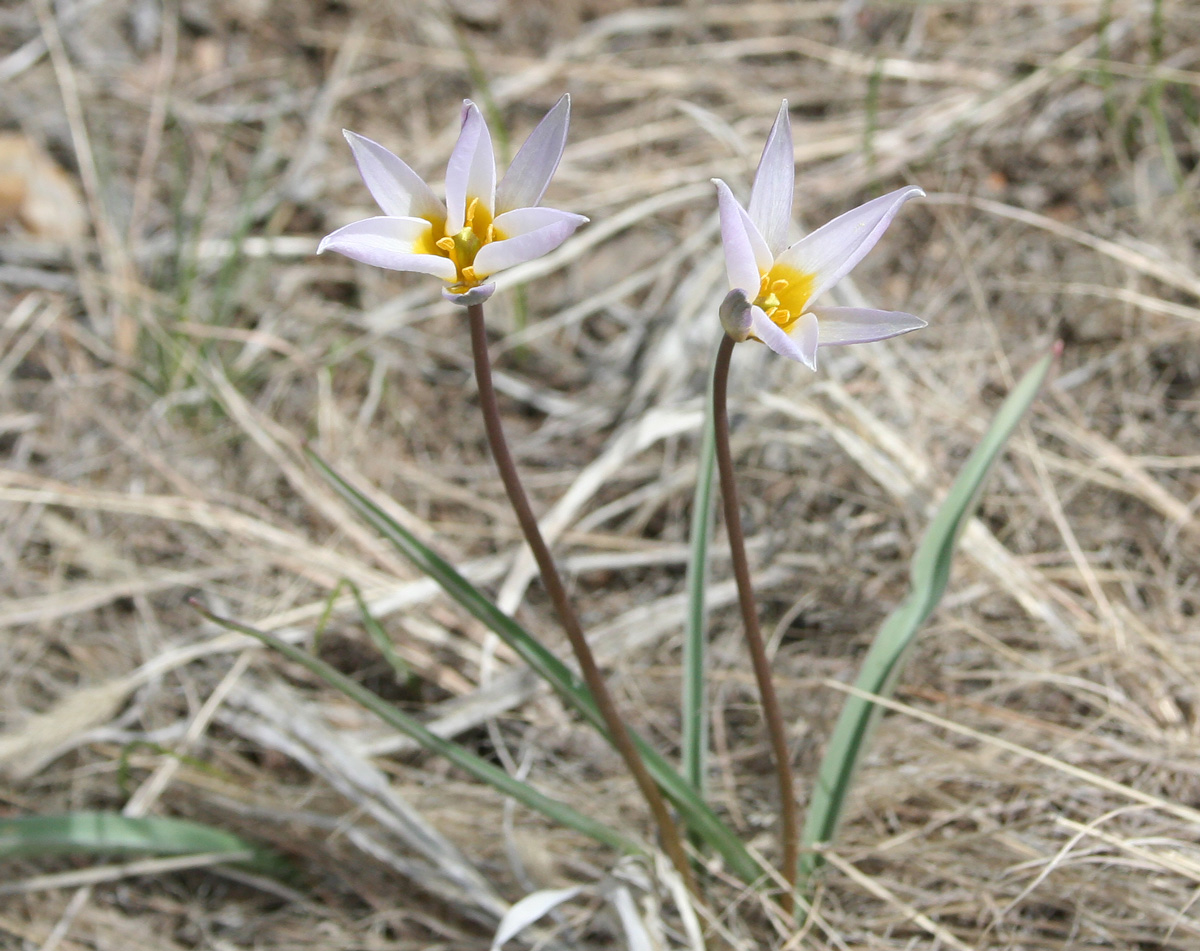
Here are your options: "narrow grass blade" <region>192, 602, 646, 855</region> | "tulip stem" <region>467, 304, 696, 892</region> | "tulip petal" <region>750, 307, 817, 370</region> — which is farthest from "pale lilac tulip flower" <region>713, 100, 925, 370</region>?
"narrow grass blade" <region>192, 602, 646, 855</region>

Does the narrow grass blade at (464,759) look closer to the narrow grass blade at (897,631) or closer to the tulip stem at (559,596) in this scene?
the tulip stem at (559,596)

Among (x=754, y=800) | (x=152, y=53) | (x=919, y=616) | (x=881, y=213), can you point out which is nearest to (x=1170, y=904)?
(x=919, y=616)

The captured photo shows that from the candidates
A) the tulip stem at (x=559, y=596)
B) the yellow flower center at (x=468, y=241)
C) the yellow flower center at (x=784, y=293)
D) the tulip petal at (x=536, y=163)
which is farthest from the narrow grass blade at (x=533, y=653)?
the yellow flower center at (x=784, y=293)

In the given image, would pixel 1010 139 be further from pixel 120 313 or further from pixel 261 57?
pixel 120 313

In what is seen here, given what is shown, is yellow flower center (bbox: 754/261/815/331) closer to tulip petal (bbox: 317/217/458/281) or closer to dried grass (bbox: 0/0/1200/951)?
tulip petal (bbox: 317/217/458/281)

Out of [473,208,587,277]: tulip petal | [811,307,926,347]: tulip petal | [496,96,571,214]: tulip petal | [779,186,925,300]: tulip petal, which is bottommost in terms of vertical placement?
[811,307,926,347]: tulip petal

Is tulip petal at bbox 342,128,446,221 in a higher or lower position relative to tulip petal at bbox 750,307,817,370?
higher

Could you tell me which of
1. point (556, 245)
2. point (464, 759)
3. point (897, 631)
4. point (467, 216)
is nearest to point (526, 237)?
point (556, 245)
